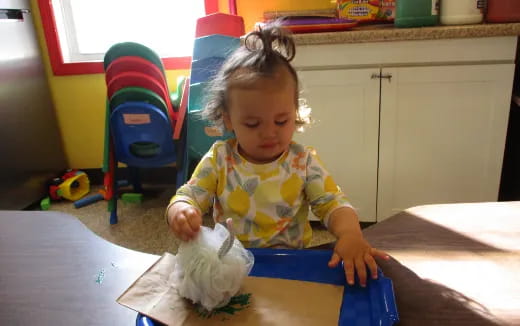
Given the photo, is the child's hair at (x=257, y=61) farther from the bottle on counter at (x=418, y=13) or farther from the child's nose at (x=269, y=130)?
the bottle on counter at (x=418, y=13)

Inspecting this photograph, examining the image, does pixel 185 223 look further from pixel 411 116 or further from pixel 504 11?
pixel 504 11

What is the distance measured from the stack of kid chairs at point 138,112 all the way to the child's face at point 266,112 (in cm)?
136

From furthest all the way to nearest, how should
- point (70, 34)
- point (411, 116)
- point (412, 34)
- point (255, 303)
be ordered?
point (70, 34) < point (411, 116) < point (412, 34) < point (255, 303)

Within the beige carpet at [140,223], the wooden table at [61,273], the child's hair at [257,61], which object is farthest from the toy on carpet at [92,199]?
the child's hair at [257,61]

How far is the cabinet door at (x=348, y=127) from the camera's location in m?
1.77

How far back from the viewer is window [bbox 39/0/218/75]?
2.54 meters

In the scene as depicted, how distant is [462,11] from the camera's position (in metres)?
1.69

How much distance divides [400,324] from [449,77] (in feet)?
4.78

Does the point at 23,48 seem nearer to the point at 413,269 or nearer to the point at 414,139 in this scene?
the point at 414,139

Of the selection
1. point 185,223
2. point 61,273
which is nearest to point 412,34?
point 185,223

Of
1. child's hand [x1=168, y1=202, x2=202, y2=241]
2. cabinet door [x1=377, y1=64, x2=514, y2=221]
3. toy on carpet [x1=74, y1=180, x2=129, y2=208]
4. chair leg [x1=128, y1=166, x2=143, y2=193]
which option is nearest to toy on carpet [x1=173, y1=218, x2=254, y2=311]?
Result: child's hand [x1=168, y1=202, x2=202, y2=241]

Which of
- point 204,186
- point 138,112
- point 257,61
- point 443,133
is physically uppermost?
point 257,61

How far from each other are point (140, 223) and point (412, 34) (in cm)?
158

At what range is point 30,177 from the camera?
2438 millimetres
